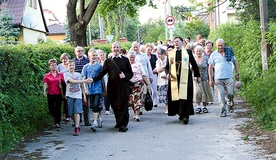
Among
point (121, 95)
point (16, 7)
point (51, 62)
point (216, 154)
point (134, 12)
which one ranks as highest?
point (16, 7)

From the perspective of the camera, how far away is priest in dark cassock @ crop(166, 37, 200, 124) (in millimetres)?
12453

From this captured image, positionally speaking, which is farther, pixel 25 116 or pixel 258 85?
pixel 258 85

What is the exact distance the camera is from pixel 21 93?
11.0m

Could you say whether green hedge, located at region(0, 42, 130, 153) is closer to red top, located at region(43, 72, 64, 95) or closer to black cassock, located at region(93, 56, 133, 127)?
red top, located at region(43, 72, 64, 95)

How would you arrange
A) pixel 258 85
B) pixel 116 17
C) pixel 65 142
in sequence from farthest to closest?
pixel 116 17
pixel 258 85
pixel 65 142

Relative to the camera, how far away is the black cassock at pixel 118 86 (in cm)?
1176

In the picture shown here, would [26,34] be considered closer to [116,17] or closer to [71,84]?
[116,17]

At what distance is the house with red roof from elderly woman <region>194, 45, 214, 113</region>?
28.0 meters

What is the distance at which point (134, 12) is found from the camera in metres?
25.8

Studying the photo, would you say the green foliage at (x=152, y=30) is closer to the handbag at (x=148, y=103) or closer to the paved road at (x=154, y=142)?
the handbag at (x=148, y=103)

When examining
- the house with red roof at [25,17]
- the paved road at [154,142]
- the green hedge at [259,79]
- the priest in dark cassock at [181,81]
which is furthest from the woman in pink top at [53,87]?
the house with red roof at [25,17]

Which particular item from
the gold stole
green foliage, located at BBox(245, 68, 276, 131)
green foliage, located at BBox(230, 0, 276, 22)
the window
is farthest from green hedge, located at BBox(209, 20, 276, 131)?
the window

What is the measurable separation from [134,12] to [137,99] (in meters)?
13.3

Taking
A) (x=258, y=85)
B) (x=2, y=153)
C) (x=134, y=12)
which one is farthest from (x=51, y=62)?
(x=134, y=12)
